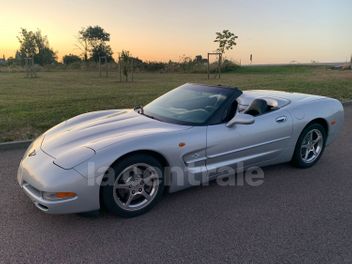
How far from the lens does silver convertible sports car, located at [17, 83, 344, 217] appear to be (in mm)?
2881

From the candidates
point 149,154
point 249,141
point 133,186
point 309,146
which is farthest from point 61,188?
point 309,146

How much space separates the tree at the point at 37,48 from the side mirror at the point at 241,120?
5683 cm

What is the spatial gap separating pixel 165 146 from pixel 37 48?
6784 centimetres

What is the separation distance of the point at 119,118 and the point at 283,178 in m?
2.23

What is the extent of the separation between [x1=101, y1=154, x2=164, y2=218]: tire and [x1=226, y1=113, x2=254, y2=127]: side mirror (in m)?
0.97

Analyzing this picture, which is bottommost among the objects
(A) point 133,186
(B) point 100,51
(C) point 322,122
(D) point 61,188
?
(A) point 133,186

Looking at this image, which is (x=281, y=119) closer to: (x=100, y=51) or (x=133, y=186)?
Result: (x=133, y=186)

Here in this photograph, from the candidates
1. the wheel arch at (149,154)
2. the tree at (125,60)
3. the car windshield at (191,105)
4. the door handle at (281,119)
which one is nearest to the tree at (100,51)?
the tree at (125,60)

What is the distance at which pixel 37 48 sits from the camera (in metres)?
63.3

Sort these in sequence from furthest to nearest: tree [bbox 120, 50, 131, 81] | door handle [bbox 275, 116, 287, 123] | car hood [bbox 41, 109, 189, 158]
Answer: tree [bbox 120, 50, 131, 81] < door handle [bbox 275, 116, 287, 123] < car hood [bbox 41, 109, 189, 158]

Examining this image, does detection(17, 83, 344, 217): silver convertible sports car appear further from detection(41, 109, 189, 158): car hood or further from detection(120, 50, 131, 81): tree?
detection(120, 50, 131, 81): tree

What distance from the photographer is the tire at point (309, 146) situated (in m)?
4.40

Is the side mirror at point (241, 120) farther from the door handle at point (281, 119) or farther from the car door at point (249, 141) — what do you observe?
the door handle at point (281, 119)

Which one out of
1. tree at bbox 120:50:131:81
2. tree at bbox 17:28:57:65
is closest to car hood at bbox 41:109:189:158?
tree at bbox 120:50:131:81
